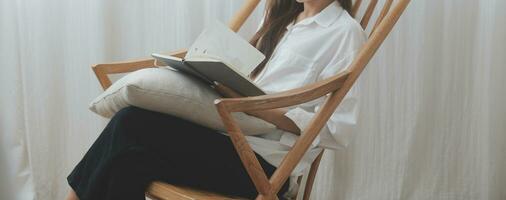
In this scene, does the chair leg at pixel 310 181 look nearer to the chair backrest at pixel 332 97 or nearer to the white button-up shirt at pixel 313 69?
the white button-up shirt at pixel 313 69

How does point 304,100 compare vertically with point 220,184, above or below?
above

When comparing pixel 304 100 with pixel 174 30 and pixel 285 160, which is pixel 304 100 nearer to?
pixel 285 160

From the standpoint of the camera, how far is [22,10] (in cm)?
180

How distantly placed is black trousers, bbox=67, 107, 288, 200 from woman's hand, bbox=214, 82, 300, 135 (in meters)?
0.08

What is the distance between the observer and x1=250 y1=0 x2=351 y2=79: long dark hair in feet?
4.85

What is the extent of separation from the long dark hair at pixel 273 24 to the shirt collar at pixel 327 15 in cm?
9

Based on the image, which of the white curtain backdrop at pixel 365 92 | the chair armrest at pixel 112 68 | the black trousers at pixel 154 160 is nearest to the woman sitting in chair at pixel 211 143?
the black trousers at pixel 154 160

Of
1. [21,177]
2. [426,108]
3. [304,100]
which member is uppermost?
[304,100]

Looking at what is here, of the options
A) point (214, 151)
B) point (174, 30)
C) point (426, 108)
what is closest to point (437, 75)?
point (426, 108)

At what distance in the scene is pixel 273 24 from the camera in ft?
4.93

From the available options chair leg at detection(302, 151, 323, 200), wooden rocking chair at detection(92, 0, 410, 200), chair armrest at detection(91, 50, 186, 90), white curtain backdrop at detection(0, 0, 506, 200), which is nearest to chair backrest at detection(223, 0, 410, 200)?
wooden rocking chair at detection(92, 0, 410, 200)

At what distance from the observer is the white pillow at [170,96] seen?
106cm

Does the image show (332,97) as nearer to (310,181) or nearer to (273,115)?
(273,115)

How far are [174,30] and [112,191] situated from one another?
2.79ft
